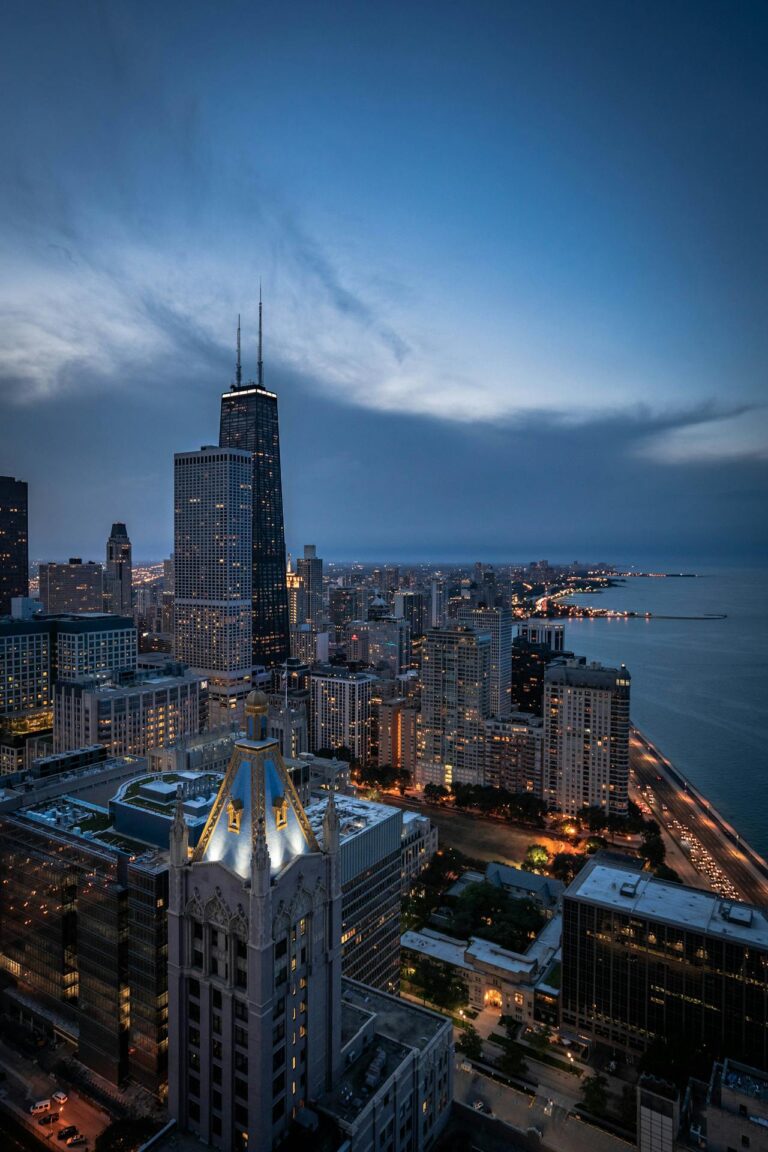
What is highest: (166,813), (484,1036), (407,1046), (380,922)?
(166,813)

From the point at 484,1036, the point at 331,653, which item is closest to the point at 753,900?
the point at 484,1036

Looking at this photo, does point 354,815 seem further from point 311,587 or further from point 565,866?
point 311,587

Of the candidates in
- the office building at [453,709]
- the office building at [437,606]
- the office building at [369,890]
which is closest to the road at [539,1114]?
the office building at [369,890]

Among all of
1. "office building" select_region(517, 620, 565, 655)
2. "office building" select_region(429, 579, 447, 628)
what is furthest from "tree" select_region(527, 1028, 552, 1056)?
"office building" select_region(429, 579, 447, 628)

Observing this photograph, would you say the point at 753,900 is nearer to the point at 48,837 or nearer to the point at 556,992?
the point at 556,992

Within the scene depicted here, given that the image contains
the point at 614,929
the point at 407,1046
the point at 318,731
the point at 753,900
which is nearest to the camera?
the point at 407,1046

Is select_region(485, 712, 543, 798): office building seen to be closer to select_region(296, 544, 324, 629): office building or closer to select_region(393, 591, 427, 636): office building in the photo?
select_region(393, 591, 427, 636): office building
